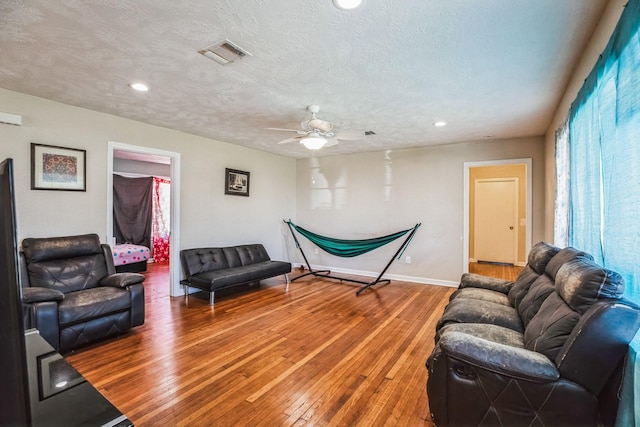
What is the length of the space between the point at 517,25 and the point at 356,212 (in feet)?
13.5

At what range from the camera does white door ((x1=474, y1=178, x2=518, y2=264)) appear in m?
6.82

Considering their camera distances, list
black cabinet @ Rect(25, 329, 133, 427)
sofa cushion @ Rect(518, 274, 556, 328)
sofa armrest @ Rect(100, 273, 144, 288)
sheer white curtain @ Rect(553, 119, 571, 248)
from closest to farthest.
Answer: black cabinet @ Rect(25, 329, 133, 427) → sofa cushion @ Rect(518, 274, 556, 328) → sheer white curtain @ Rect(553, 119, 571, 248) → sofa armrest @ Rect(100, 273, 144, 288)

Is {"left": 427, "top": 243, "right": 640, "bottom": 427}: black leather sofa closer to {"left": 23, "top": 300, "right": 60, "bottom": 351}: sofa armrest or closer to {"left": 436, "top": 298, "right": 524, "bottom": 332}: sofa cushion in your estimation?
{"left": 436, "top": 298, "right": 524, "bottom": 332}: sofa cushion

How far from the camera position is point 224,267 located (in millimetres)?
4406

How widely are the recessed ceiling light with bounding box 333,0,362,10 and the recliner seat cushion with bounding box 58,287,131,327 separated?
292 centimetres

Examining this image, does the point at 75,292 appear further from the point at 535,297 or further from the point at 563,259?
the point at 563,259

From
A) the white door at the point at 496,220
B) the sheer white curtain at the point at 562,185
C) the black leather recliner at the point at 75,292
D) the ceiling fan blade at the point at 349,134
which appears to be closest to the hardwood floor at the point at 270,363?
the black leather recliner at the point at 75,292

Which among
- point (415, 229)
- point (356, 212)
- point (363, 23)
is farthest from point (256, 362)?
point (356, 212)

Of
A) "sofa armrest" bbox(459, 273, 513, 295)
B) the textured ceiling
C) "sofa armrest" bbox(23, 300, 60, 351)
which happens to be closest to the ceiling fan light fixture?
the textured ceiling

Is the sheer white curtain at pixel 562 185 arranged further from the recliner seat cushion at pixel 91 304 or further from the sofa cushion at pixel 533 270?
the recliner seat cushion at pixel 91 304

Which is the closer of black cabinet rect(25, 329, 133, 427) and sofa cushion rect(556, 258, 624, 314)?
black cabinet rect(25, 329, 133, 427)

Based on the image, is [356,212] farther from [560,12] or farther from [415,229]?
[560,12]

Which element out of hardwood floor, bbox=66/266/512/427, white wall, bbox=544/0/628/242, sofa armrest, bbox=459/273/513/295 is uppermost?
white wall, bbox=544/0/628/242

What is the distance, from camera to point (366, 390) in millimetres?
2035
